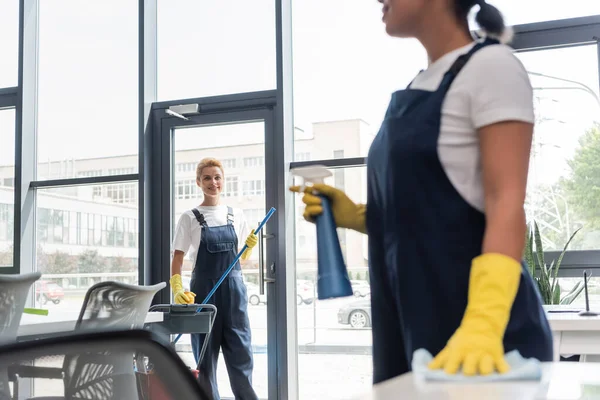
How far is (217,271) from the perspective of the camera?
409 centimetres

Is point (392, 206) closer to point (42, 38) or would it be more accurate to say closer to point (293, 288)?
point (293, 288)

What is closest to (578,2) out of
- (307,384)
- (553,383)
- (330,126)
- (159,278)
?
(330,126)

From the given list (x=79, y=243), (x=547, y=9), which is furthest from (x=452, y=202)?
(x=79, y=243)

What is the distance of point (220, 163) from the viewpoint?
4.34 m

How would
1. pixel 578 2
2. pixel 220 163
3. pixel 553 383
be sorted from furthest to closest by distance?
1. pixel 220 163
2. pixel 578 2
3. pixel 553 383

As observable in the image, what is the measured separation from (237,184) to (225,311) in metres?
0.79

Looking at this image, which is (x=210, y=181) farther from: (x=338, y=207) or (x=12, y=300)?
(x=338, y=207)

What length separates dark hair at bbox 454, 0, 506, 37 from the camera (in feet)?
3.85

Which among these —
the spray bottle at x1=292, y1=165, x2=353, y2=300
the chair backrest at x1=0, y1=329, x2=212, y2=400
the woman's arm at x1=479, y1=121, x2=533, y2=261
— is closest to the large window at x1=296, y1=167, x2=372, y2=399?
the spray bottle at x1=292, y1=165, x2=353, y2=300

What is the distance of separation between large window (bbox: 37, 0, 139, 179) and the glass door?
0.35 m

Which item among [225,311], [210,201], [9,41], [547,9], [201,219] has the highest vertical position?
[9,41]

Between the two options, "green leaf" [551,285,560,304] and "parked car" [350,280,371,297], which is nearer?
"green leaf" [551,285,560,304]

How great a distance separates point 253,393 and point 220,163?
4.49 feet

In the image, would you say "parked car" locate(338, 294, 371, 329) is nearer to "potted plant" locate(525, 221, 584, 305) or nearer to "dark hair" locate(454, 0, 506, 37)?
"potted plant" locate(525, 221, 584, 305)
